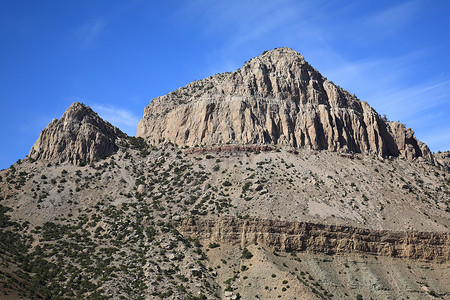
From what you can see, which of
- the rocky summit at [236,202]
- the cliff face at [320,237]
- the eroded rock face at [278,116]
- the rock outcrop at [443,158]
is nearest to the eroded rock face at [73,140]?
the rocky summit at [236,202]

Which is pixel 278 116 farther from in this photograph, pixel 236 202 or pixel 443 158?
pixel 443 158

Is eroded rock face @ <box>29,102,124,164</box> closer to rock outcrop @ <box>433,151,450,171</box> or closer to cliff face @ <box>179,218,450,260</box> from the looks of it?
cliff face @ <box>179,218,450,260</box>

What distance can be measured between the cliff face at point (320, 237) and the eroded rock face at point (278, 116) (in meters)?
27.8

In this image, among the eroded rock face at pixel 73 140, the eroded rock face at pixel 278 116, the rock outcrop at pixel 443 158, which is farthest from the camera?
the rock outcrop at pixel 443 158

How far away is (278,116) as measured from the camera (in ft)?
403

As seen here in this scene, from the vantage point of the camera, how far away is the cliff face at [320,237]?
93688 mm

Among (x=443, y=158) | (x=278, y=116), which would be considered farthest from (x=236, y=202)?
(x=443, y=158)

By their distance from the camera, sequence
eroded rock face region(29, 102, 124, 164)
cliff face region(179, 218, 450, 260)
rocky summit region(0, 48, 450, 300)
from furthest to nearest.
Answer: eroded rock face region(29, 102, 124, 164) < cliff face region(179, 218, 450, 260) < rocky summit region(0, 48, 450, 300)

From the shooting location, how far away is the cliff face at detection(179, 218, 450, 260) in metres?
93.7

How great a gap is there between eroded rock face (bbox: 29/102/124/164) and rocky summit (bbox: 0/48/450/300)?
12.7 inches

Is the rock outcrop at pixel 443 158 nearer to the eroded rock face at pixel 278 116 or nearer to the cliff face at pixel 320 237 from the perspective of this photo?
the eroded rock face at pixel 278 116

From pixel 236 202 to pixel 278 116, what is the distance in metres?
30.4

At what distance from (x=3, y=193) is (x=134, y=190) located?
25114 millimetres

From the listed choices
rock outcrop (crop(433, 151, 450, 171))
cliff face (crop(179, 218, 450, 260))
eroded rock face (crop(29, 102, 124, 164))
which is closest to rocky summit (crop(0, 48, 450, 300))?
cliff face (crop(179, 218, 450, 260))
